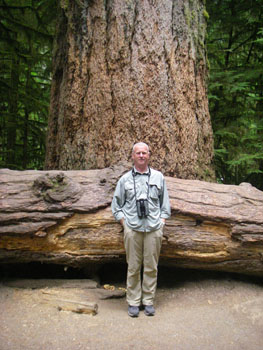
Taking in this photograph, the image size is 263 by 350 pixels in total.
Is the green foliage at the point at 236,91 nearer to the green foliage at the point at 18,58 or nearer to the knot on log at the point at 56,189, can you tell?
the knot on log at the point at 56,189

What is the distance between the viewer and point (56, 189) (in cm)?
421

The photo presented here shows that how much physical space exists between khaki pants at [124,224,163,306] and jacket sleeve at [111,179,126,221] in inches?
7.3

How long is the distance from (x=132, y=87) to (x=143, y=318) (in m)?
3.38

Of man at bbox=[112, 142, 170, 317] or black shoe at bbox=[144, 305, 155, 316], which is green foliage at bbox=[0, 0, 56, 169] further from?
black shoe at bbox=[144, 305, 155, 316]

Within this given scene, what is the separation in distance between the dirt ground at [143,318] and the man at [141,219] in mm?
307

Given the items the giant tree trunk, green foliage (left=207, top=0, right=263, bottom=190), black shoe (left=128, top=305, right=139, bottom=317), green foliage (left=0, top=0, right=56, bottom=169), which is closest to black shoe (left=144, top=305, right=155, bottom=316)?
black shoe (left=128, top=305, right=139, bottom=317)

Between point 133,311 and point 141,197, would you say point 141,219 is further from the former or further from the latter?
point 133,311

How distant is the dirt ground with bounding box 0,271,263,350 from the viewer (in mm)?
3312

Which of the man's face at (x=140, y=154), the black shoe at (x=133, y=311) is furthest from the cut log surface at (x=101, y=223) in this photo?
the black shoe at (x=133, y=311)

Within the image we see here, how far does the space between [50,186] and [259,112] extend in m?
5.55

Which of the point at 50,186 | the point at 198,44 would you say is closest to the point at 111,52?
the point at 198,44

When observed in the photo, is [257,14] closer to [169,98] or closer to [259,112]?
[259,112]

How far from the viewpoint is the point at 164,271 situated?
5078 mm

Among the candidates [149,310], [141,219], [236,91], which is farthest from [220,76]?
[149,310]
